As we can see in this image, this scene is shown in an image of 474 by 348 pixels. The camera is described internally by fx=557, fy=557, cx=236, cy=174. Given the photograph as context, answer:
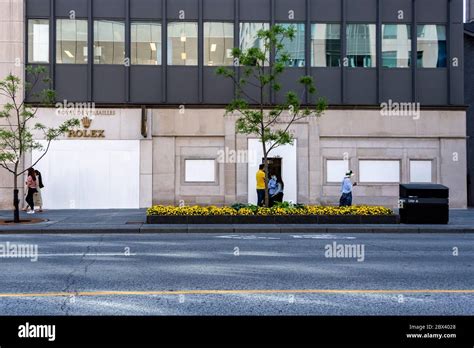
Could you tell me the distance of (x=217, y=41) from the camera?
84.1ft

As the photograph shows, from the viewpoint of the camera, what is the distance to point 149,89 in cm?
2519

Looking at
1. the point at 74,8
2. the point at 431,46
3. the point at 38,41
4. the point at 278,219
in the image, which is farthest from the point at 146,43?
the point at 431,46

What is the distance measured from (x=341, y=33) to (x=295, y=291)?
2090 centimetres

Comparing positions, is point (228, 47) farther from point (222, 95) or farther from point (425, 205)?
point (425, 205)

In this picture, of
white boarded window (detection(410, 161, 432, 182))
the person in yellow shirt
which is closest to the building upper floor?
white boarded window (detection(410, 161, 432, 182))

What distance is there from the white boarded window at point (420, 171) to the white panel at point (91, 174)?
12598 millimetres

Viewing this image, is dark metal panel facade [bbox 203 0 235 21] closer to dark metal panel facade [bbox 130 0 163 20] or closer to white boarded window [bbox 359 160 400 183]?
dark metal panel facade [bbox 130 0 163 20]

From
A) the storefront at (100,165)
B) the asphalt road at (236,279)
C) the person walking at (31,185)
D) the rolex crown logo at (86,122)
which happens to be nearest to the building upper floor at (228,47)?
the rolex crown logo at (86,122)

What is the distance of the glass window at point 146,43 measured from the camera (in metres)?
25.3

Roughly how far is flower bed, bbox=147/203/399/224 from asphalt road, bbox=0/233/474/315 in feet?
13.7

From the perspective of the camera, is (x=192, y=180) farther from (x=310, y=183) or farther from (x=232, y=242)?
(x=232, y=242)

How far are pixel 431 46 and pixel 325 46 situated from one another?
16.5 feet

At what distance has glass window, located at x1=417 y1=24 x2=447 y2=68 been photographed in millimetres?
26109
